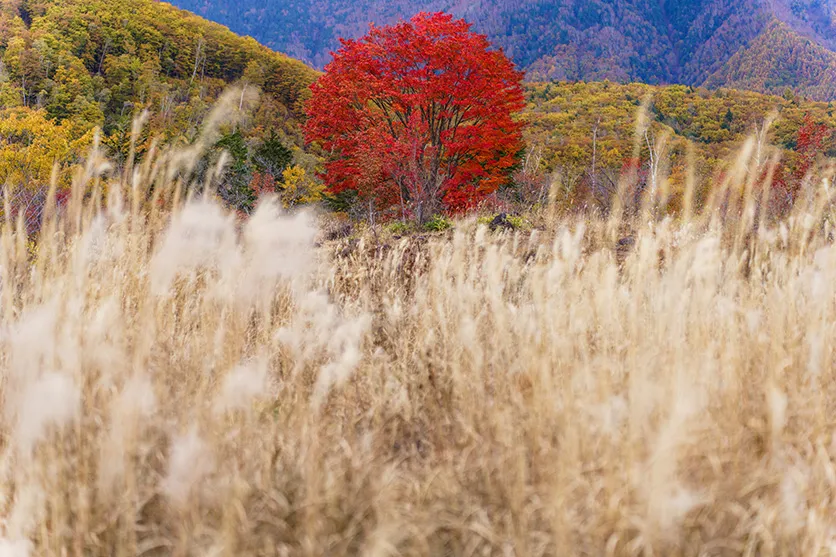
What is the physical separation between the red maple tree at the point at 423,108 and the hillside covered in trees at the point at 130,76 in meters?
11.0

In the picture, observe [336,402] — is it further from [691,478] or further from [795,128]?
[795,128]

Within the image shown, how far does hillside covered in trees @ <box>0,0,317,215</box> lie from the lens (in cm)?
2269

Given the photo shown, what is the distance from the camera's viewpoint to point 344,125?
9375 millimetres

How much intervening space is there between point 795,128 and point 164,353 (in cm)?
4116

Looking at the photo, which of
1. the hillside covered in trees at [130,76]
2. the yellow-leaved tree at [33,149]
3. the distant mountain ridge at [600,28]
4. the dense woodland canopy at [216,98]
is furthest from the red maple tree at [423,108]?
the distant mountain ridge at [600,28]

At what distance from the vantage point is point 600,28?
167 meters

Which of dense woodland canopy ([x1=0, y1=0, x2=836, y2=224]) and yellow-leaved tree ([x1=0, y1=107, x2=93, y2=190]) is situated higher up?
dense woodland canopy ([x1=0, y1=0, x2=836, y2=224])

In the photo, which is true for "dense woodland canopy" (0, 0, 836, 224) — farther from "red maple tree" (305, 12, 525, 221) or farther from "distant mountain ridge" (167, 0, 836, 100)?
"distant mountain ridge" (167, 0, 836, 100)

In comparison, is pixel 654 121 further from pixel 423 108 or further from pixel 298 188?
pixel 423 108

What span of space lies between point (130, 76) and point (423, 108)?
34181 millimetres

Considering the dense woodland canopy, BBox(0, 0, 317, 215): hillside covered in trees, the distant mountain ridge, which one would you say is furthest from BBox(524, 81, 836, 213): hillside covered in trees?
the distant mountain ridge

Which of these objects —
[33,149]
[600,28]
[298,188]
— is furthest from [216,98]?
[600,28]

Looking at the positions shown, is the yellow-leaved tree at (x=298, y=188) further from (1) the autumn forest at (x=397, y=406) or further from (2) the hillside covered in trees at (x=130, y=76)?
(1) the autumn forest at (x=397, y=406)

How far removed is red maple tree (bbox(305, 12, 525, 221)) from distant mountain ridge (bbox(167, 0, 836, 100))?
317ft
